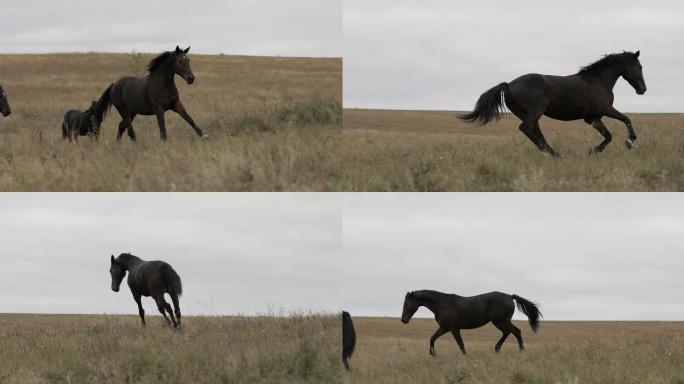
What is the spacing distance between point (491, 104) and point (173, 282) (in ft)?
21.6

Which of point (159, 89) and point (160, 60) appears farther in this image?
point (160, 60)

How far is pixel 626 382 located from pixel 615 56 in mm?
7146

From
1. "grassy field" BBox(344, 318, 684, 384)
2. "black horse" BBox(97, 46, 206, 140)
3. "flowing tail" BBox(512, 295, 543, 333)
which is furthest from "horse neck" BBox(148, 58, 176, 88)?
"flowing tail" BBox(512, 295, 543, 333)

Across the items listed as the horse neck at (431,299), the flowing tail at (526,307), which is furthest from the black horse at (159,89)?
the flowing tail at (526,307)

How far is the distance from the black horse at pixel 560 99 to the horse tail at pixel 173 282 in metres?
5.99

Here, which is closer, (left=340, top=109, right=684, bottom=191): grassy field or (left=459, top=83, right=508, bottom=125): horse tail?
(left=340, top=109, right=684, bottom=191): grassy field

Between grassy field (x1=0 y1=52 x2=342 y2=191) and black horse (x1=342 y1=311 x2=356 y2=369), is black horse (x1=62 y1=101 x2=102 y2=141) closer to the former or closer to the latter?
grassy field (x1=0 y1=52 x2=342 y2=191)

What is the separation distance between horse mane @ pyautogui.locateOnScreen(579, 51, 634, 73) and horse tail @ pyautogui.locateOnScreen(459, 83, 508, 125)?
186 centimetres

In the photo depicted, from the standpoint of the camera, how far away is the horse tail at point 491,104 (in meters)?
15.3

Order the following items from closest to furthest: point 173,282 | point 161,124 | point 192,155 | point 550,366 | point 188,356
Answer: point 188,356 < point 192,155 < point 550,366 < point 161,124 < point 173,282

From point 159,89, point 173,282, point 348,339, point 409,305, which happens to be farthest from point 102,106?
point 409,305

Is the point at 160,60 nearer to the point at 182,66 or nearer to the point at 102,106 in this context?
the point at 182,66

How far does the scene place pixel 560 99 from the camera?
50.4 ft

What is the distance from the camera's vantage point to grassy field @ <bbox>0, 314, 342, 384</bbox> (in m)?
11.0
